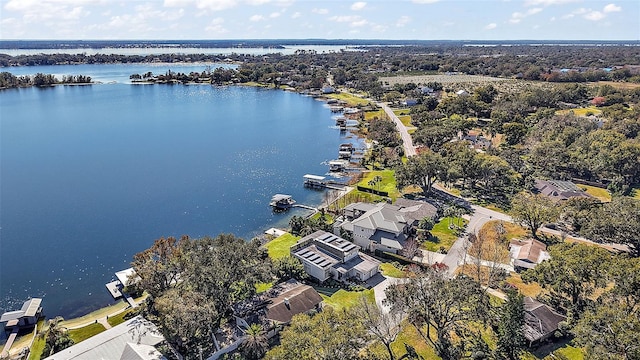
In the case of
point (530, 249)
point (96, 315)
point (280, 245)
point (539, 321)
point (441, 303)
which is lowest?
point (96, 315)

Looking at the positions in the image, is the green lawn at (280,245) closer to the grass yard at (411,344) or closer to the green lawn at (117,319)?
the green lawn at (117,319)

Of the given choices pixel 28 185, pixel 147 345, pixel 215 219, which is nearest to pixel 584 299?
pixel 147 345

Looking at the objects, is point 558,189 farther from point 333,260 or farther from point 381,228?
point 333,260

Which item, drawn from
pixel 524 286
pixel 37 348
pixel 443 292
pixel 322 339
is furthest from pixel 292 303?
pixel 524 286

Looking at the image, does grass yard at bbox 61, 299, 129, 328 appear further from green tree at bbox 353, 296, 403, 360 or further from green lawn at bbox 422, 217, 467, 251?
green lawn at bbox 422, 217, 467, 251

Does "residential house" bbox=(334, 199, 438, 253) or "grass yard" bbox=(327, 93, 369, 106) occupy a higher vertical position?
"grass yard" bbox=(327, 93, 369, 106)

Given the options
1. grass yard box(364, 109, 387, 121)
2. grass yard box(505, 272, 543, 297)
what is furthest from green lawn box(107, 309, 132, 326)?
grass yard box(364, 109, 387, 121)
